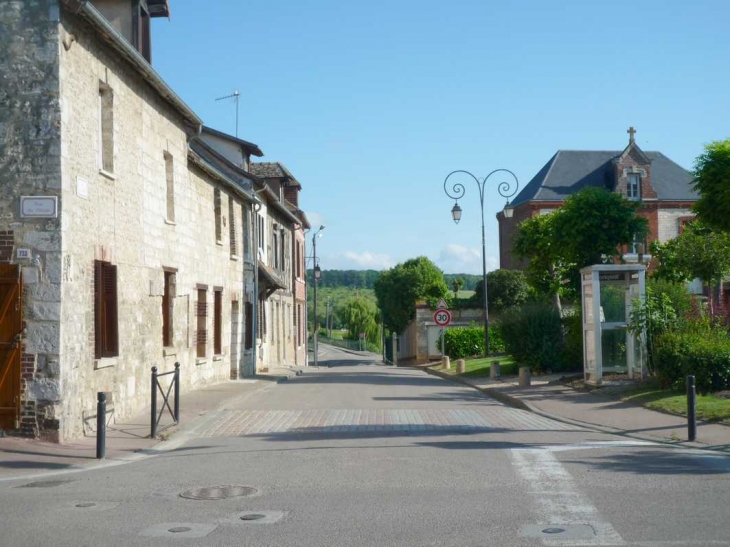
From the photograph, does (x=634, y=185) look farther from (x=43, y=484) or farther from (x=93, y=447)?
(x=43, y=484)

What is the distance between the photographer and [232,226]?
27.4 metres

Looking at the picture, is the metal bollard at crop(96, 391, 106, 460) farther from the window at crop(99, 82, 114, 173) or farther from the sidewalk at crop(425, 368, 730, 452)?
the sidewalk at crop(425, 368, 730, 452)

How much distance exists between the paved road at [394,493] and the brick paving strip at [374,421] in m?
0.24

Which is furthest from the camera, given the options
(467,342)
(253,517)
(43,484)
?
(467,342)

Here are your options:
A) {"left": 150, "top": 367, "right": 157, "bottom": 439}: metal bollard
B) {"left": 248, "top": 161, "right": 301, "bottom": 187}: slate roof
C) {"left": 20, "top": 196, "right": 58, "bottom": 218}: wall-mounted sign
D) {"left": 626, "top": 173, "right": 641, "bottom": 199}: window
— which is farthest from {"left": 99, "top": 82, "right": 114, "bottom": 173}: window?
{"left": 626, "top": 173, "right": 641, "bottom": 199}: window

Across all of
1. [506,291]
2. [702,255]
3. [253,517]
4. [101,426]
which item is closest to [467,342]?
[506,291]

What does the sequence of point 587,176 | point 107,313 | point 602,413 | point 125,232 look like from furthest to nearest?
point 587,176
point 602,413
point 125,232
point 107,313

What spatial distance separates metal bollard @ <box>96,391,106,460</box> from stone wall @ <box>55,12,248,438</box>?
1.14 m

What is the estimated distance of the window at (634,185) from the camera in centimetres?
5341

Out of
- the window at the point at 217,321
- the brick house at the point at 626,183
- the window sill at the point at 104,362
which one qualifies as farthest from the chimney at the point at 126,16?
the brick house at the point at 626,183

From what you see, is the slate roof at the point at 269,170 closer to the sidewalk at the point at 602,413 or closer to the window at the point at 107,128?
the sidewalk at the point at 602,413

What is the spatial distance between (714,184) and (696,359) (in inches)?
174

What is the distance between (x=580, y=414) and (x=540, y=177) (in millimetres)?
42246

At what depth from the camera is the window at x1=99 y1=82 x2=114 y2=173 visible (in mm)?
14547
